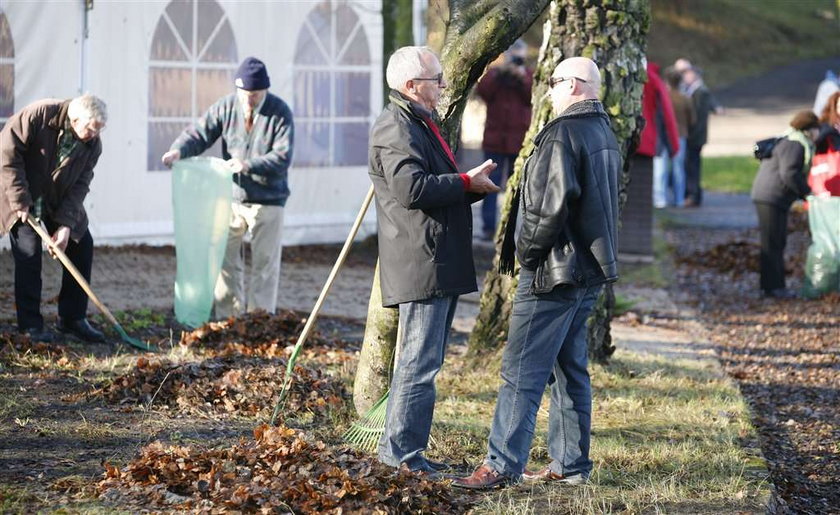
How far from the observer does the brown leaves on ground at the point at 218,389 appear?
22.4 feet

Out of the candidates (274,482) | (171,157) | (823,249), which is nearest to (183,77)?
(171,157)

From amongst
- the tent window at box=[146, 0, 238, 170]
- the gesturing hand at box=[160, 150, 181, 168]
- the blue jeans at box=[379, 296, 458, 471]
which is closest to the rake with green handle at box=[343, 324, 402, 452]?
the blue jeans at box=[379, 296, 458, 471]

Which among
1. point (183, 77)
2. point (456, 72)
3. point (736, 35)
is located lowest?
point (183, 77)

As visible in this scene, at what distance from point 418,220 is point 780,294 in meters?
8.06

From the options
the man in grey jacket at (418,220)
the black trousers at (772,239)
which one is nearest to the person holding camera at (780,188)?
the black trousers at (772,239)

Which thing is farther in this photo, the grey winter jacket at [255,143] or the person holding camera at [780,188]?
the person holding camera at [780,188]

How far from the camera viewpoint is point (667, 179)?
68.0 ft

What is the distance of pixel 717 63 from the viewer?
4566cm

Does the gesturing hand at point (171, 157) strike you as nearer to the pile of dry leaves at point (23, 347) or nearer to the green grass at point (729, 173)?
the pile of dry leaves at point (23, 347)

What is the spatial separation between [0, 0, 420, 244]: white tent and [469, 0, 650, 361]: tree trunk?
557cm

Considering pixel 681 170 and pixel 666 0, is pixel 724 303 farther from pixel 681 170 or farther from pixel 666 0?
pixel 666 0

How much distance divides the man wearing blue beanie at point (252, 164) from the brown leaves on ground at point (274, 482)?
3833 millimetres

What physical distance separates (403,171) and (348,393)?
90.1 inches

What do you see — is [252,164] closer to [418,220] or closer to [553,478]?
[418,220]
